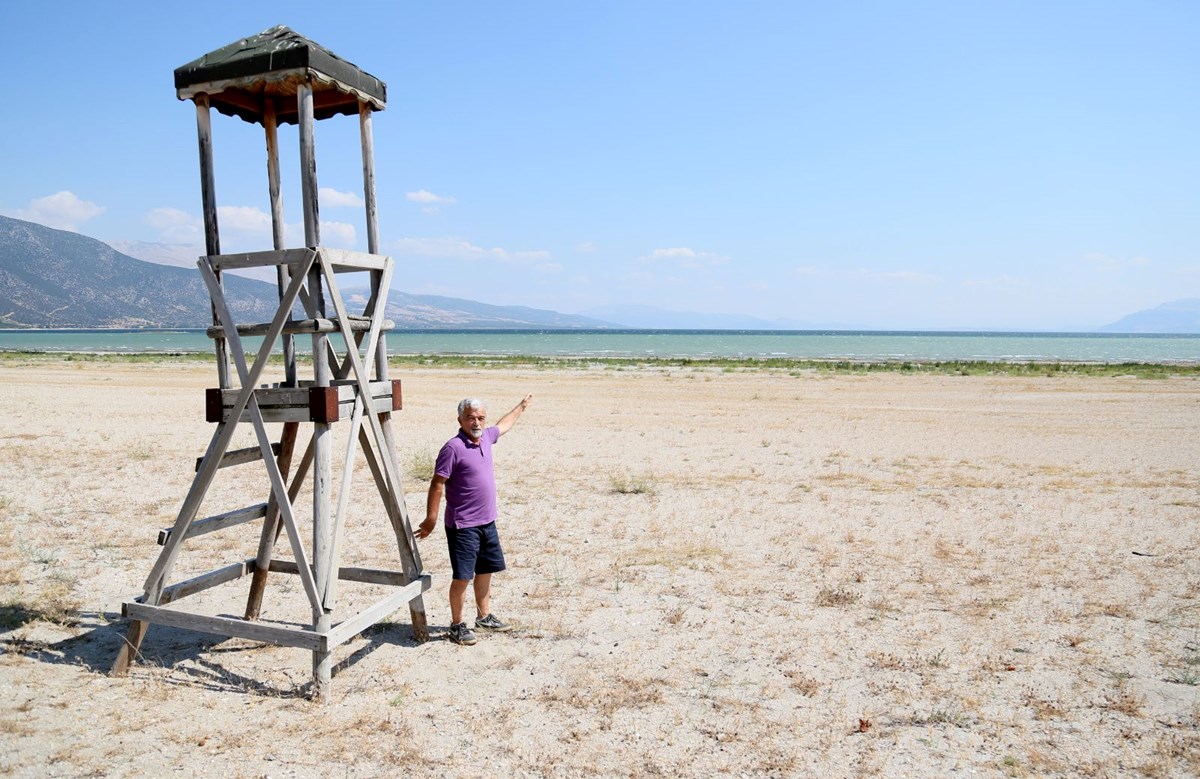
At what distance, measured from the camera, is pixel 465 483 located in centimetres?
572

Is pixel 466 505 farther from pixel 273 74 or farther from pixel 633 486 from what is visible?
pixel 633 486

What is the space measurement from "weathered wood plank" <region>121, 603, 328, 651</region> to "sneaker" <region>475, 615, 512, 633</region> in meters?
1.39

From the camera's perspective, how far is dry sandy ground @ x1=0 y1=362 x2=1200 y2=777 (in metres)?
4.34

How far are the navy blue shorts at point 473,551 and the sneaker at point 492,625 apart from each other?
42 centimetres

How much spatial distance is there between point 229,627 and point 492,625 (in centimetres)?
187

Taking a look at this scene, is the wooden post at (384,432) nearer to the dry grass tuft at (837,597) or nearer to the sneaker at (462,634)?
the sneaker at (462,634)

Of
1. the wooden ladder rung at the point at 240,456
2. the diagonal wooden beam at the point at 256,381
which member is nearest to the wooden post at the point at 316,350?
the diagonal wooden beam at the point at 256,381

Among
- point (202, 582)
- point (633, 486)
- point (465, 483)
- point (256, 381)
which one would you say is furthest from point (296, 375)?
point (633, 486)

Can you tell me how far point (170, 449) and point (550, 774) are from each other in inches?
529

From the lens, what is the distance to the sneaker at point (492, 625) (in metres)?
6.15

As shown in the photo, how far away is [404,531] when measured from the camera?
Result: 5.80 meters

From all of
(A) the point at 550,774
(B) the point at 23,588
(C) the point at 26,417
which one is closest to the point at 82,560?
(B) the point at 23,588

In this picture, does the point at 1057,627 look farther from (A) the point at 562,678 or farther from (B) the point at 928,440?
(B) the point at 928,440

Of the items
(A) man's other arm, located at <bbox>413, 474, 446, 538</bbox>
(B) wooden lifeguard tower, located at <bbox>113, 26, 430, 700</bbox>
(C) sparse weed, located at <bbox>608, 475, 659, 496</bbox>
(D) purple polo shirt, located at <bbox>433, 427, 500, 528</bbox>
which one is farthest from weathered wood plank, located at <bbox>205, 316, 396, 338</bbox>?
(C) sparse weed, located at <bbox>608, 475, 659, 496</bbox>
